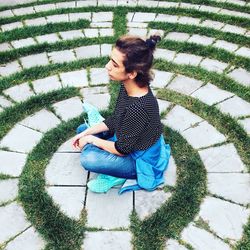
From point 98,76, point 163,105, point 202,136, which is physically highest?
point 98,76

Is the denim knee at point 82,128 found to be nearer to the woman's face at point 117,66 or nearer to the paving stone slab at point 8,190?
the paving stone slab at point 8,190

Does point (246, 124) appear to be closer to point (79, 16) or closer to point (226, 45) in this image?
point (226, 45)

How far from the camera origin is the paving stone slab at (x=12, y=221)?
11.0 ft

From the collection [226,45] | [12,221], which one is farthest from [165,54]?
[12,221]

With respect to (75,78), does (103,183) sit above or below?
below

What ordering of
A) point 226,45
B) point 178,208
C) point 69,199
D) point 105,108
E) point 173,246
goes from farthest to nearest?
point 226,45
point 105,108
point 69,199
point 178,208
point 173,246

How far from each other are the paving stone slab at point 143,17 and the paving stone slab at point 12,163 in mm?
2993

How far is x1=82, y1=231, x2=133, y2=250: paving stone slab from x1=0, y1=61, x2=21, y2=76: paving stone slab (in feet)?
8.59

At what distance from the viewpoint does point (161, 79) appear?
195 inches

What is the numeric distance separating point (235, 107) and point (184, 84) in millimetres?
671

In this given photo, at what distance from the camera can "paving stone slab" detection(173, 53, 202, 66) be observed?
524 cm

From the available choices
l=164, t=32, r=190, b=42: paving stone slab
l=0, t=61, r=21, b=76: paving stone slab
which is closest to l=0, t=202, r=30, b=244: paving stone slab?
l=0, t=61, r=21, b=76: paving stone slab

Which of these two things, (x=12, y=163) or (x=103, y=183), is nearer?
(x=103, y=183)

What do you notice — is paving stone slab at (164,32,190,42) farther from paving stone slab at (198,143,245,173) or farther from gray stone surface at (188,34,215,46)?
paving stone slab at (198,143,245,173)
